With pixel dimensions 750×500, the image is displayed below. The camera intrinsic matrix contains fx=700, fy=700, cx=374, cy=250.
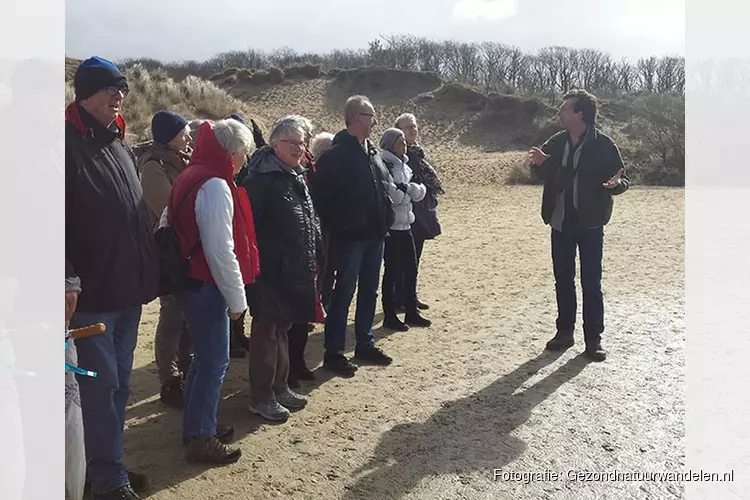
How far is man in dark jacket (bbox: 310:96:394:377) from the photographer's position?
14.7 feet

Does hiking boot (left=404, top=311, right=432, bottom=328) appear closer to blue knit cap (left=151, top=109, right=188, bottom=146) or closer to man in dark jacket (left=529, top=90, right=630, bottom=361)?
man in dark jacket (left=529, top=90, right=630, bottom=361)

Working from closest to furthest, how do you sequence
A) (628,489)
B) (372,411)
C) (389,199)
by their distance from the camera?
(628,489) → (372,411) → (389,199)

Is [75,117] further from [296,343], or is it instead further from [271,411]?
[296,343]

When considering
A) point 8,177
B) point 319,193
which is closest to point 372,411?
point 319,193

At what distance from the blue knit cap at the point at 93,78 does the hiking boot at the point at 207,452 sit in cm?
167

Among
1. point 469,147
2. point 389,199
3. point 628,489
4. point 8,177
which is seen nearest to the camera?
point 8,177

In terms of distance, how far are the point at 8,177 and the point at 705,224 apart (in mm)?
9981

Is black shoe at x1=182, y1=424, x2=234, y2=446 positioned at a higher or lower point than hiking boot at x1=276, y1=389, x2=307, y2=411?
lower

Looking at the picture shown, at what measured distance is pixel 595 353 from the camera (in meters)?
4.88

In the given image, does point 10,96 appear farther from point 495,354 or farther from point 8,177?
point 495,354

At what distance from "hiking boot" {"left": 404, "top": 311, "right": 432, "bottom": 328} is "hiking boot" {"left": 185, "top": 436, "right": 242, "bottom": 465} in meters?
2.67

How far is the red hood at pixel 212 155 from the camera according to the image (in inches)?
123

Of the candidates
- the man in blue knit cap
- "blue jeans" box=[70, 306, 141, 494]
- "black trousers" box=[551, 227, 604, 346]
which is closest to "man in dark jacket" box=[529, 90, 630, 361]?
"black trousers" box=[551, 227, 604, 346]

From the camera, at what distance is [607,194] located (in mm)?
4871
